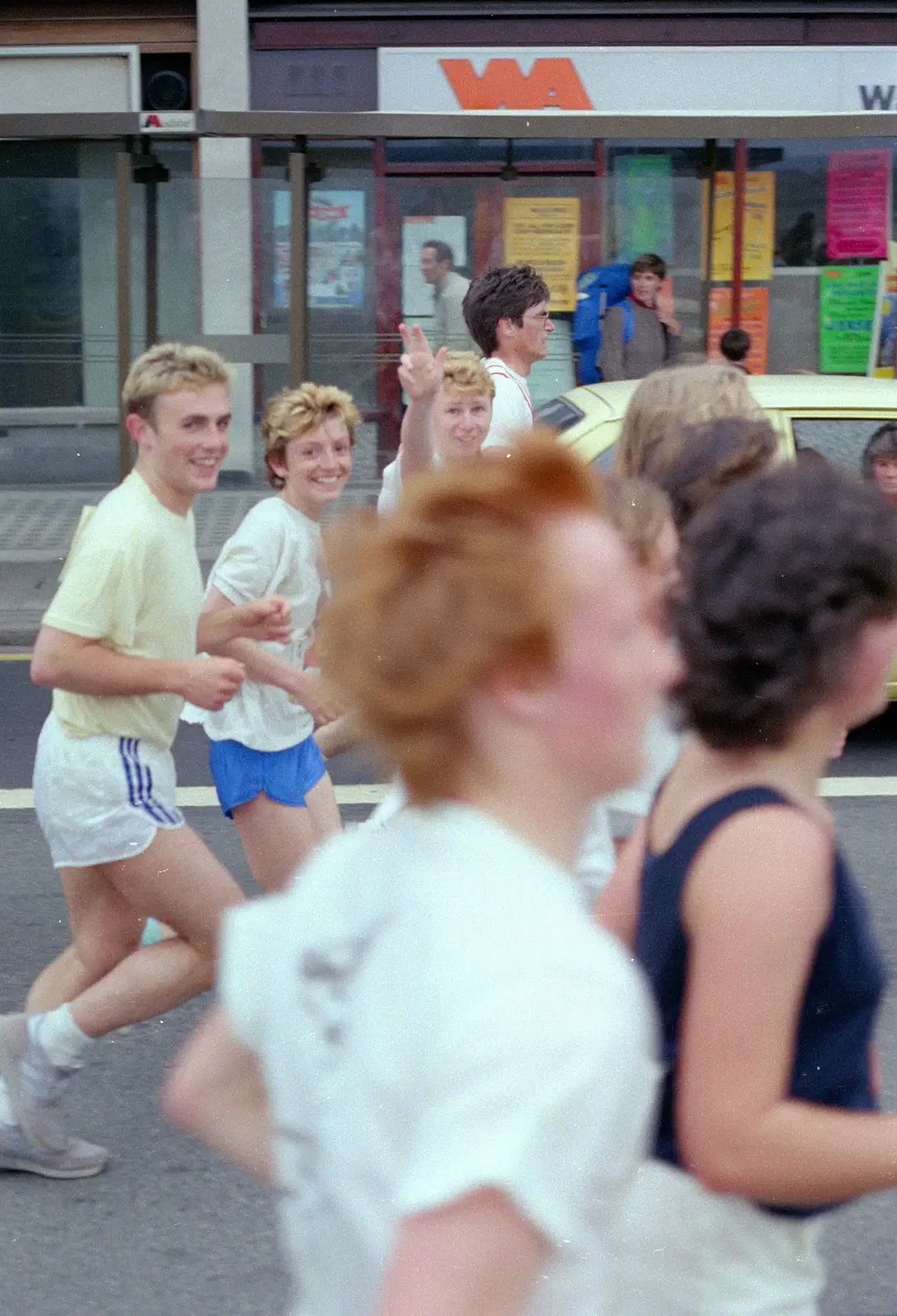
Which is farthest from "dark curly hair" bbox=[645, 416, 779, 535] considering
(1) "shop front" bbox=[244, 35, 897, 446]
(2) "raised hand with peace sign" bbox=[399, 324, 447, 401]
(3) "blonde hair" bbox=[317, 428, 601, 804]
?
(1) "shop front" bbox=[244, 35, 897, 446]

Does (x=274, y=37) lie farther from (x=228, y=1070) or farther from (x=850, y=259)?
(x=228, y=1070)

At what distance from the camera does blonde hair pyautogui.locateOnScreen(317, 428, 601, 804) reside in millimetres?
1160

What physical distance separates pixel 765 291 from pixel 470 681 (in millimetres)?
12075

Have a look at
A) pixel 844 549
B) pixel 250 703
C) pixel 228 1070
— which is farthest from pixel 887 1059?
pixel 228 1070

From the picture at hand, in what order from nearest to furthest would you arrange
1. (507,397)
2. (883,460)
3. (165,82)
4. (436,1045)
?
1. (436,1045)
2. (507,397)
3. (883,460)
4. (165,82)

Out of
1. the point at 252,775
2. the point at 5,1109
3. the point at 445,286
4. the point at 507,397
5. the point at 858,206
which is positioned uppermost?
the point at 858,206

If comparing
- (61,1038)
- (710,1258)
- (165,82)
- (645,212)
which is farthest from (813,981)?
(165,82)

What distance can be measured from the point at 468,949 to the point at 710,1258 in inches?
25.8

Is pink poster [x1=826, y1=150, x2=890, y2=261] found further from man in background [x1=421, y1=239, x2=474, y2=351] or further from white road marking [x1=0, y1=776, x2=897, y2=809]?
white road marking [x1=0, y1=776, x2=897, y2=809]

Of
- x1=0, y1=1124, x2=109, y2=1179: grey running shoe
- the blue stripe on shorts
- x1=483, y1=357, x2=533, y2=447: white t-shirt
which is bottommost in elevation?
x1=0, y1=1124, x2=109, y2=1179: grey running shoe

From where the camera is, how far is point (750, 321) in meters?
12.7

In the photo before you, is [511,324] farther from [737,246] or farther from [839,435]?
[737,246]

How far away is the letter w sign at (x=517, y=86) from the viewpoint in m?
15.1

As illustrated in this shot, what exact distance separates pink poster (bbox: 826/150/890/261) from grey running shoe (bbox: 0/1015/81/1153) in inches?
415
